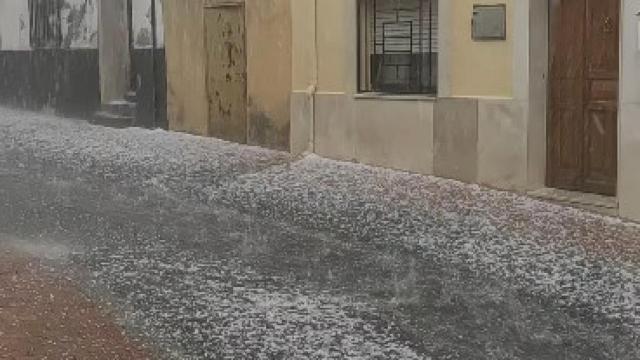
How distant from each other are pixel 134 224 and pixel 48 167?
4804 mm

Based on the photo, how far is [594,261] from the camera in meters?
7.27

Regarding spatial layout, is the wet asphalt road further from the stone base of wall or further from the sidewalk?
the stone base of wall

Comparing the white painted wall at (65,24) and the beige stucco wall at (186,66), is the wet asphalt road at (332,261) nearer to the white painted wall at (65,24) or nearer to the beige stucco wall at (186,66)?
the beige stucco wall at (186,66)

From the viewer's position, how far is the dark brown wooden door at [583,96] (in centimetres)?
943

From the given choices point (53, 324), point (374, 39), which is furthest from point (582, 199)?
point (53, 324)

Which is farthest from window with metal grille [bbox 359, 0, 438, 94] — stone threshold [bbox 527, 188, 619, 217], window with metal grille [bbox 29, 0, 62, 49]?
window with metal grille [bbox 29, 0, 62, 49]

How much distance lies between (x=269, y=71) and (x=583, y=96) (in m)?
6.05

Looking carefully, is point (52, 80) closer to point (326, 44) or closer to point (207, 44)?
point (207, 44)

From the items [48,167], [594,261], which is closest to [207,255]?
[594,261]

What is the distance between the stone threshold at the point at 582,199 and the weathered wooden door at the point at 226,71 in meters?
6.76

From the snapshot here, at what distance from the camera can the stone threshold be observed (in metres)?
9.11

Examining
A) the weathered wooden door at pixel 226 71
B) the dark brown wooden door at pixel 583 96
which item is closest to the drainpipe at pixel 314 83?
the weathered wooden door at pixel 226 71

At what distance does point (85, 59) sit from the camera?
21.2 metres

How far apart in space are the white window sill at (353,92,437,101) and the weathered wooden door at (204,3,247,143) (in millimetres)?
3581
